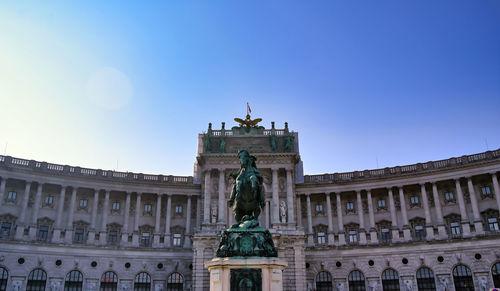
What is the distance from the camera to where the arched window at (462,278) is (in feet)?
163

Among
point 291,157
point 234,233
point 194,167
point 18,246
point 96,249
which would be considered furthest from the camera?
point 194,167

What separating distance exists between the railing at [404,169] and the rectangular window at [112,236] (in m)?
27.1

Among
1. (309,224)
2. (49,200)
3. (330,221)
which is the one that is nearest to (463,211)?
(330,221)

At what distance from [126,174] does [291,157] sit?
23.1 meters

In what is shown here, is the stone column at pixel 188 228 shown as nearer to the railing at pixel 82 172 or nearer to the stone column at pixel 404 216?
the railing at pixel 82 172

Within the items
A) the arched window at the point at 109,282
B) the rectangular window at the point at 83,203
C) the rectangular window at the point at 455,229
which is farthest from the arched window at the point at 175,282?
the rectangular window at the point at 455,229

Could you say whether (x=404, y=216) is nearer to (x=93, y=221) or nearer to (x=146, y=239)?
(x=146, y=239)

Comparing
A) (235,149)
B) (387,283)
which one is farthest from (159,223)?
(387,283)

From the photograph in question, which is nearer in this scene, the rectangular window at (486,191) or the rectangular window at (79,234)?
the rectangular window at (486,191)

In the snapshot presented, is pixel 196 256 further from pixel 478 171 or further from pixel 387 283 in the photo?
pixel 478 171

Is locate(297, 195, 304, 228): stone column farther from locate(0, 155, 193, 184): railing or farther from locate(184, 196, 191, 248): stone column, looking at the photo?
locate(0, 155, 193, 184): railing

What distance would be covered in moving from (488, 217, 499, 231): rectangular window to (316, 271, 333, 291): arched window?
65.7 ft

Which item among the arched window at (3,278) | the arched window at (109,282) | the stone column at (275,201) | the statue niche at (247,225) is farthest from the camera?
the stone column at (275,201)

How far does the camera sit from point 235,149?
61.9 m
